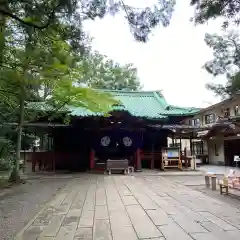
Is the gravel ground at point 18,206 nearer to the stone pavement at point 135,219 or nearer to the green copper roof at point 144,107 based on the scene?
the stone pavement at point 135,219

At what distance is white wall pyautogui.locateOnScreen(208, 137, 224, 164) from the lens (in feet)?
79.6

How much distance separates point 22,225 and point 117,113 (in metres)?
10.9

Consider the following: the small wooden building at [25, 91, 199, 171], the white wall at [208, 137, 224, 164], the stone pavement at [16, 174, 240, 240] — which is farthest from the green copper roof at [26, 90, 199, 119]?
the stone pavement at [16, 174, 240, 240]

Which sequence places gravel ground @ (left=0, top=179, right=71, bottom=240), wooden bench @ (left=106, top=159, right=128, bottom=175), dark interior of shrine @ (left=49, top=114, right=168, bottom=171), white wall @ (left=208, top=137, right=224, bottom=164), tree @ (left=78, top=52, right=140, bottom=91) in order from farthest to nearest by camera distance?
tree @ (left=78, top=52, right=140, bottom=91)
white wall @ (left=208, top=137, right=224, bottom=164)
dark interior of shrine @ (left=49, top=114, right=168, bottom=171)
wooden bench @ (left=106, top=159, right=128, bottom=175)
gravel ground @ (left=0, top=179, right=71, bottom=240)

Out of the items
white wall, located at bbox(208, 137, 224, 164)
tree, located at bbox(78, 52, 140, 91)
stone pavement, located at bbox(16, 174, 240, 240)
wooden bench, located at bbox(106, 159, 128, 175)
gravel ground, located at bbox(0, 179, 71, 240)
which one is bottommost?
gravel ground, located at bbox(0, 179, 71, 240)

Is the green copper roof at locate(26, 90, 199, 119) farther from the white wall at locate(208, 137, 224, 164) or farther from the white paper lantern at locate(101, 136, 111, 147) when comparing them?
the white wall at locate(208, 137, 224, 164)

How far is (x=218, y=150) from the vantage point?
25.1 metres

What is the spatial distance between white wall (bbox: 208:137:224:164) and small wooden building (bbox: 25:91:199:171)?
20.7 feet

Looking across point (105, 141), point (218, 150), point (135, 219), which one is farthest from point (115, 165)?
point (218, 150)

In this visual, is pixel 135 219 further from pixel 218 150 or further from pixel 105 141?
pixel 218 150

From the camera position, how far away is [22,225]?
5.62 metres

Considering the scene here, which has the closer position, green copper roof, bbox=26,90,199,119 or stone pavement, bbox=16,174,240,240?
stone pavement, bbox=16,174,240,240

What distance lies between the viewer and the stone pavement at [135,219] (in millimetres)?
4679

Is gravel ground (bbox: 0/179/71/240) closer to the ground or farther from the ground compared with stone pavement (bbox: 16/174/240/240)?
closer to the ground
